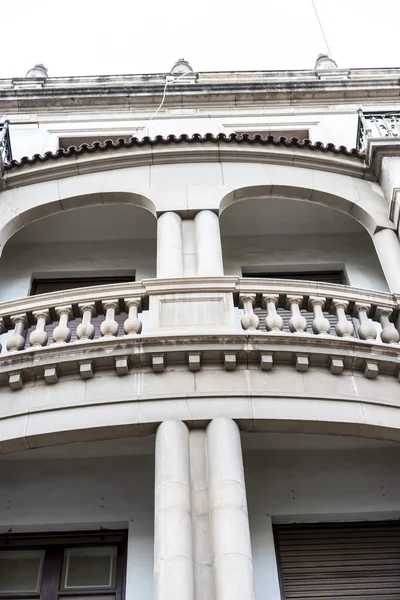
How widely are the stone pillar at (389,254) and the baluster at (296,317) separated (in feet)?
5.57

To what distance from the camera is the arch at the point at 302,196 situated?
11320 millimetres

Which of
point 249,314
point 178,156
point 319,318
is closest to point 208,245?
point 249,314

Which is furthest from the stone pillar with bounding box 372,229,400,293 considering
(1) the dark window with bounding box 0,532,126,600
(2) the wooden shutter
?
(1) the dark window with bounding box 0,532,126,600

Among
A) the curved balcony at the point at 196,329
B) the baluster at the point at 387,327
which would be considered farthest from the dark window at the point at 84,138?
the baluster at the point at 387,327

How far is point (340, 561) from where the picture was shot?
8508mm

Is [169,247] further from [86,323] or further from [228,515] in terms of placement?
[228,515]

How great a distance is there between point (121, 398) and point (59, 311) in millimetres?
1643

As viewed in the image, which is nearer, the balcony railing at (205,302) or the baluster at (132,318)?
the baluster at (132,318)

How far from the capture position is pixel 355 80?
56.9ft

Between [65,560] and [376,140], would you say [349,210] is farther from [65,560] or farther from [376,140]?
[65,560]

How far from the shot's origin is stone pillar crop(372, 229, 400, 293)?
32.5ft

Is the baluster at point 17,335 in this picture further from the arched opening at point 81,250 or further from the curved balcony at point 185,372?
the arched opening at point 81,250

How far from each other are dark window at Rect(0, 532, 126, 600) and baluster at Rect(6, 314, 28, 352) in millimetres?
2407

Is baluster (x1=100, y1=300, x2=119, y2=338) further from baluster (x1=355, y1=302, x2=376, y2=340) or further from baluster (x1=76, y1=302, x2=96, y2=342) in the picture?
baluster (x1=355, y1=302, x2=376, y2=340)
